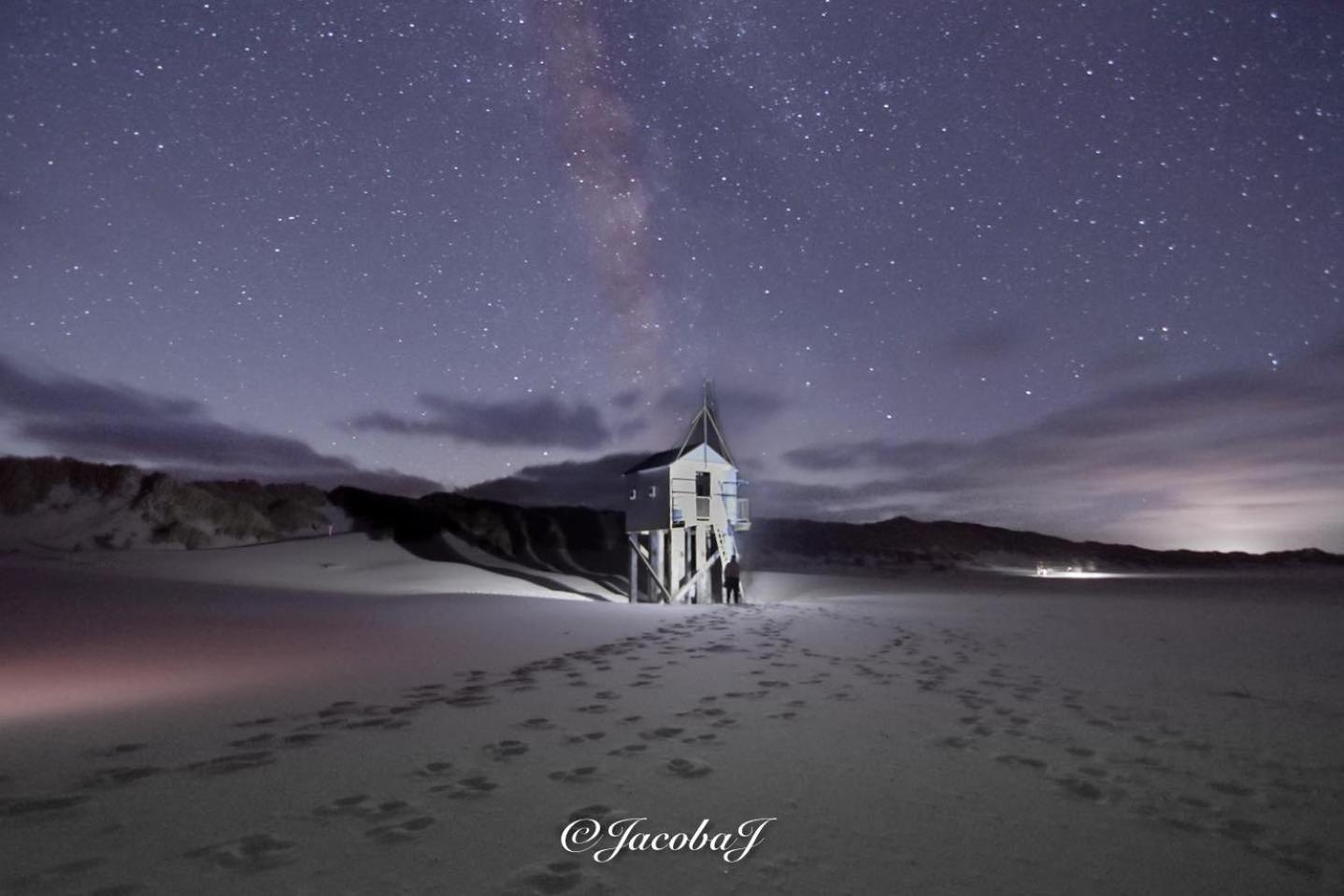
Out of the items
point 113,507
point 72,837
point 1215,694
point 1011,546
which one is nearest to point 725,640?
point 1215,694

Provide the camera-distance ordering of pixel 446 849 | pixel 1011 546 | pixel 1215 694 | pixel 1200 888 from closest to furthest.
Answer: pixel 1200 888, pixel 446 849, pixel 1215 694, pixel 1011 546

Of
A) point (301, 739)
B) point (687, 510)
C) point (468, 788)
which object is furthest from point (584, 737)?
point (687, 510)

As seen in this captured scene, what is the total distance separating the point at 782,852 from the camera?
3.93m

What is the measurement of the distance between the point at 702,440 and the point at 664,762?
22.3 m

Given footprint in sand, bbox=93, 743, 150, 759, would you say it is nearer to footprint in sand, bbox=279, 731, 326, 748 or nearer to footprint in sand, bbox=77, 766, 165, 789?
footprint in sand, bbox=77, 766, 165, 789

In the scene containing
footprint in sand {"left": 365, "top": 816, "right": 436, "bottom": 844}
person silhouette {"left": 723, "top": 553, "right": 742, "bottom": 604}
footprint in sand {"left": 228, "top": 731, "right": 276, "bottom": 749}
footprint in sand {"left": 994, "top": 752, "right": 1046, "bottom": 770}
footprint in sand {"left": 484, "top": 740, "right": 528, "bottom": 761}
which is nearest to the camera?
footprint in sand {"left": 365, "top": 816, "right": 436, "bottom": 844}

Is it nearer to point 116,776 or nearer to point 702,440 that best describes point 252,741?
point 116,776

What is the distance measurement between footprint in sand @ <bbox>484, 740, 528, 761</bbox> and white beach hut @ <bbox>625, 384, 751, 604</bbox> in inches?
762

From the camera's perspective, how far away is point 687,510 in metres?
26.0

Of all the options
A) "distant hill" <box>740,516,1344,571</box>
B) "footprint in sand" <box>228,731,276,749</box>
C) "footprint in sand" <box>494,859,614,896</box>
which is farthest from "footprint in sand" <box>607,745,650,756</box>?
"distant hill" <box>740,516,1344,571</box>

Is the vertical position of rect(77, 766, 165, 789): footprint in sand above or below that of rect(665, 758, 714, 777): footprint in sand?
below

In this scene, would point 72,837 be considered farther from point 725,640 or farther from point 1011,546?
point 1011,546

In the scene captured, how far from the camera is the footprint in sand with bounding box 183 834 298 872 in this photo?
3.68 metres

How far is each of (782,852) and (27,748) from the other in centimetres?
656
